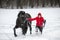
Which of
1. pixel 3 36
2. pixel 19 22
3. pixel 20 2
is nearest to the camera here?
pixel 19 22

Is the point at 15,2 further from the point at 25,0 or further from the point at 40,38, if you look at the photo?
the point at 40,38

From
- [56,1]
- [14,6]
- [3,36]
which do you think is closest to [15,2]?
[14,6]

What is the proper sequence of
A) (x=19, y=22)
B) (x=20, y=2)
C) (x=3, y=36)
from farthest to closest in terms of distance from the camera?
1. (x=20, y=2)
2. (x=3, y=36)
3. (x=19, y=22)

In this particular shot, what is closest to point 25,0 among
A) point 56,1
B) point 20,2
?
point 20,2

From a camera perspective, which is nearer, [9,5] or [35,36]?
[35,36]

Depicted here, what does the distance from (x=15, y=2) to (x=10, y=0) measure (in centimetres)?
78

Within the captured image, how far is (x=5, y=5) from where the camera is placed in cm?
2647

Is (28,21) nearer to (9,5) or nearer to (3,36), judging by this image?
(3,36)

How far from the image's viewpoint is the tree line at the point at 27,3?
2588 cm

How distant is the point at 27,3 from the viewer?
2603 cm

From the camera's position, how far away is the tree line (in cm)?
2588

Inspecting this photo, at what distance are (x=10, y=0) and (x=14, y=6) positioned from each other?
1.04 metres

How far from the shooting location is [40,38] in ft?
21.8

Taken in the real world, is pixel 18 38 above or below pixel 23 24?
below
